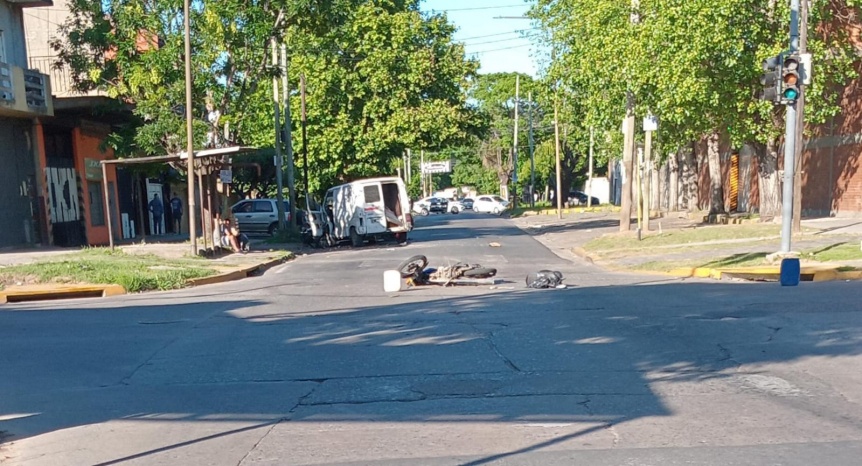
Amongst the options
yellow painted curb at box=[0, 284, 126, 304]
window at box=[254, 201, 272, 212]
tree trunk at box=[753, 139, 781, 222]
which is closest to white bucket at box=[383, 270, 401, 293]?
yellow painted curb at box=[0, 284, 126, 304]

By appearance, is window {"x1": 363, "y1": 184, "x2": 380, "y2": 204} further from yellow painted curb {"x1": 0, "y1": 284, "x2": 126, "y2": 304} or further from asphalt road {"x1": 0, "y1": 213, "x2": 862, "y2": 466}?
asphalt road {"x1": 0, "y1": 213, "x2": 862, "y2": 466}

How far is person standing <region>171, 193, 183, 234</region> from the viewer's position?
38.1 metres

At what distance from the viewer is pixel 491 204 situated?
245ft

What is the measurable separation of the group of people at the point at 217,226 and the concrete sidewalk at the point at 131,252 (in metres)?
0.52

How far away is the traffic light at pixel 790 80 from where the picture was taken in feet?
52.5

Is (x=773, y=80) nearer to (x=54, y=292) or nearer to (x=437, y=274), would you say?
(x=437, y=274)

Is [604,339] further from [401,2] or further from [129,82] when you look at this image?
[401,2]

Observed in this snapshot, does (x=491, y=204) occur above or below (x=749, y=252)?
below

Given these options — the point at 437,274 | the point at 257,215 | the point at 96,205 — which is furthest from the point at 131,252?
the point at 257,215

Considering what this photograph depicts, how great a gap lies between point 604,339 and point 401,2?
32.7 metres

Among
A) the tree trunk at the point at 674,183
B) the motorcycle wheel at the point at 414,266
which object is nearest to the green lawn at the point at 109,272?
the motorcycle wheel at the point at 414,266

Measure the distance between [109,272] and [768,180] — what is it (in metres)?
20.6

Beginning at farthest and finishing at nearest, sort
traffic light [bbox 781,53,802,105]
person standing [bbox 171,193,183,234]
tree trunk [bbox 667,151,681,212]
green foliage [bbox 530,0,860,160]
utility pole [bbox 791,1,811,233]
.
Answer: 1. tree trunk [bbox 667,151,681,212]
2. person standing [bbox 171,193,183,234]
3. green foliage [bbox 530,0,860,160]
4. utility pole [bbox 791,1,811,233]
5. traffic light [bbox 781,53,802,105]

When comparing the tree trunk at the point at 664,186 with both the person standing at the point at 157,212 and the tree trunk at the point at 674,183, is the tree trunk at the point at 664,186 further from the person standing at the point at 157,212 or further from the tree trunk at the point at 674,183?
the person standing at the point at 157,212
